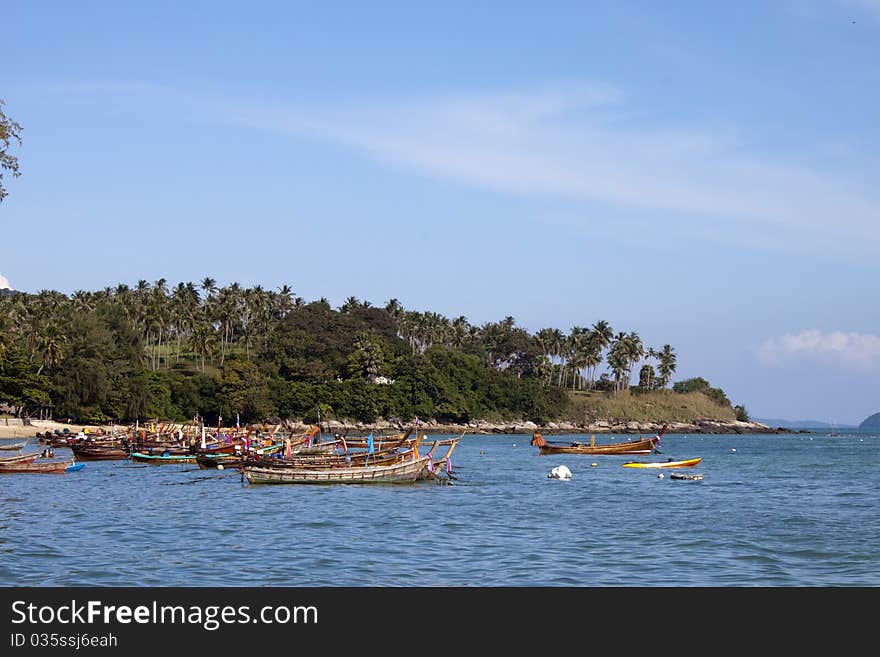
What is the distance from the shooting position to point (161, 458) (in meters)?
78.8

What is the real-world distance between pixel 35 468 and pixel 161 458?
1520 centimetres

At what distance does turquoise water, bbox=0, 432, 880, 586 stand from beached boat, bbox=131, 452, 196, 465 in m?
14.6

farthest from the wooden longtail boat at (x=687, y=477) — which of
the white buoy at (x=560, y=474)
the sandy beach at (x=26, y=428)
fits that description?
the sandy beach at (x=26, y=428)

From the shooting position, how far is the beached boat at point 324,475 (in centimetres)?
5434

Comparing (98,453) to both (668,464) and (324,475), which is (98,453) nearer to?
(324,475)

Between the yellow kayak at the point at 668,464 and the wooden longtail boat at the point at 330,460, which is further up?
the wooden longtail boat at the point at 330,460

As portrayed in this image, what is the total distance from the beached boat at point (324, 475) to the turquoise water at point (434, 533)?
1.88 ft

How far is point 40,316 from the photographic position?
154 m

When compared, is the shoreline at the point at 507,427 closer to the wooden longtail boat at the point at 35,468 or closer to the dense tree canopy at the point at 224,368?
the dense tree canopy at the point at 224,368

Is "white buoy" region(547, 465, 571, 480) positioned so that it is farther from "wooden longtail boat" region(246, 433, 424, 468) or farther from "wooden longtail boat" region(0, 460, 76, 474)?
"wooden longtail boat" region(0, 460, 76, 474)
